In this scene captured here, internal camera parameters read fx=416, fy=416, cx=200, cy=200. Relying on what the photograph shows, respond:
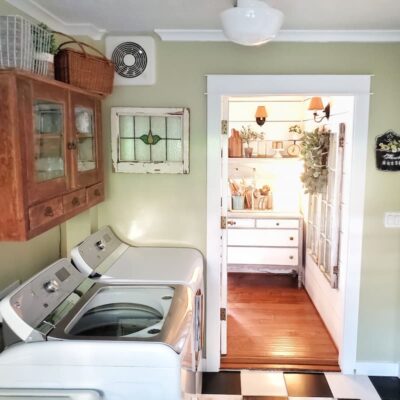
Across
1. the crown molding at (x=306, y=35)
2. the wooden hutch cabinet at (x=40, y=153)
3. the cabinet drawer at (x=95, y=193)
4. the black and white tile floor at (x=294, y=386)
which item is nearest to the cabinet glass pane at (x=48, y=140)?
the wooden hutch cabinet at (x=40, y=153)

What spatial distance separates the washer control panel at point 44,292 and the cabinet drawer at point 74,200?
273 mm

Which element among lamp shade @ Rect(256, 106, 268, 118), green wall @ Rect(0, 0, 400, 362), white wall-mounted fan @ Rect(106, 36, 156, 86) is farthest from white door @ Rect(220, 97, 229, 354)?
lamp shade @ Rect(256, 106, 268, 118)

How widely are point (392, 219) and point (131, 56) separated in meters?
1.97

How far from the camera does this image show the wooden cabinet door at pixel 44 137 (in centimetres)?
161

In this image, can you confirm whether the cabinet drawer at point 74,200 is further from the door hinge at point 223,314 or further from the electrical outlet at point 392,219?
the electrical outlet at point 392,219

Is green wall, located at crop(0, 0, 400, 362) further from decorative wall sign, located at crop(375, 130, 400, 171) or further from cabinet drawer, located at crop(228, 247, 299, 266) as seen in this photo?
cabinet drawer, located at crop(228, 247, 299, 266)

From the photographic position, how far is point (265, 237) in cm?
449

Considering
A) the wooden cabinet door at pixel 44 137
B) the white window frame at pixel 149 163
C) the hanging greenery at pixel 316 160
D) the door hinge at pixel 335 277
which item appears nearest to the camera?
the wooden cabinet door at pixel 44 137

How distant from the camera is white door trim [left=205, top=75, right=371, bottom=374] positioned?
261cm

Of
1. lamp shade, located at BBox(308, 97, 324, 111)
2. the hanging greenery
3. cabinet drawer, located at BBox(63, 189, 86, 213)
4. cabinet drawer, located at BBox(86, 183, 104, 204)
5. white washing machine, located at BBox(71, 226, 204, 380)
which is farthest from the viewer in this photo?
lamp shade, located at BBox(308, 97, 324, 111)

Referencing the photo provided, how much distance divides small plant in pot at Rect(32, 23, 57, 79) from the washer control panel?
882mm

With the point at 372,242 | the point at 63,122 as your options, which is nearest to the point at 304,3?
the point at 63,122

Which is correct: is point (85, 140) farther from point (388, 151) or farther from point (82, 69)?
point (388, 151)

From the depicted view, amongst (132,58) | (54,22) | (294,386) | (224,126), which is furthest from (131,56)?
(294,386)
